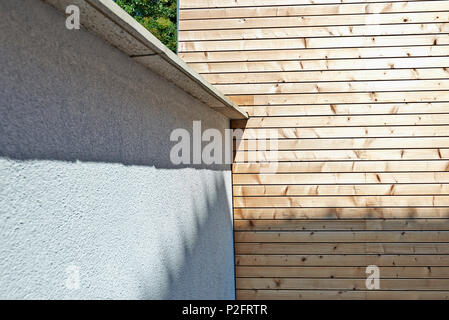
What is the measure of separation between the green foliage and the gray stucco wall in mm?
14748

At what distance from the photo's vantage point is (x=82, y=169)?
1072mm

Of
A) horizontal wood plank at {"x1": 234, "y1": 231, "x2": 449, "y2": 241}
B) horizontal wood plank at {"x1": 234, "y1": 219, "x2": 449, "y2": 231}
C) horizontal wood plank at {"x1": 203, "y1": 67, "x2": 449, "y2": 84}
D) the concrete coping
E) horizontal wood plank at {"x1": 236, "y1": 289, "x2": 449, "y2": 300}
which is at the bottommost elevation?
horizontal wood plank at {"x1": 236, "y1": 289, "x2": 449, "y2": 300}

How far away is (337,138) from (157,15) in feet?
49.8

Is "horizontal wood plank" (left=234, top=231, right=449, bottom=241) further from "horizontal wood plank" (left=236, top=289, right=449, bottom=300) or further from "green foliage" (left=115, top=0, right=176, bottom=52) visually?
"green foliage" (left=115, top=0, right=176, bottom=52)

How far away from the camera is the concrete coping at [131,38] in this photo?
95 centimetres

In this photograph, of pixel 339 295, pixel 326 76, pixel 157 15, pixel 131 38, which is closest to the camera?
pixel 131 38

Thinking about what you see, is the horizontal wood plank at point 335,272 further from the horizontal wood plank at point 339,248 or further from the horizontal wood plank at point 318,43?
the horizontal wood plank at point 318,43

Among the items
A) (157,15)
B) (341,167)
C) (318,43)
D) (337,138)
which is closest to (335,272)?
(341,167)

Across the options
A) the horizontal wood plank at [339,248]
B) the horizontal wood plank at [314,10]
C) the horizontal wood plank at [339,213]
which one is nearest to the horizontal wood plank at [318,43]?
the horizontal wood plank at [314,10]

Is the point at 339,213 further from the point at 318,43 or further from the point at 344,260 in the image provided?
the point at 318,43

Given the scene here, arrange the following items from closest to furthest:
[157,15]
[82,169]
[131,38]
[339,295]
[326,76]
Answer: [82,169]
[131,38]
[339,295]
[326,76]
[157,15]

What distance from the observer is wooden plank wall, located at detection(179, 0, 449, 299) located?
10.6ft

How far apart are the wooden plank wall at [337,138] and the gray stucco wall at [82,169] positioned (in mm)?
1540

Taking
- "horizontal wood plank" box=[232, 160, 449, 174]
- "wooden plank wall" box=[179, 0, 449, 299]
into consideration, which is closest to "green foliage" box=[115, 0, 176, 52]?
"wooden plank wall" box=[179, 0, 449, 299]
